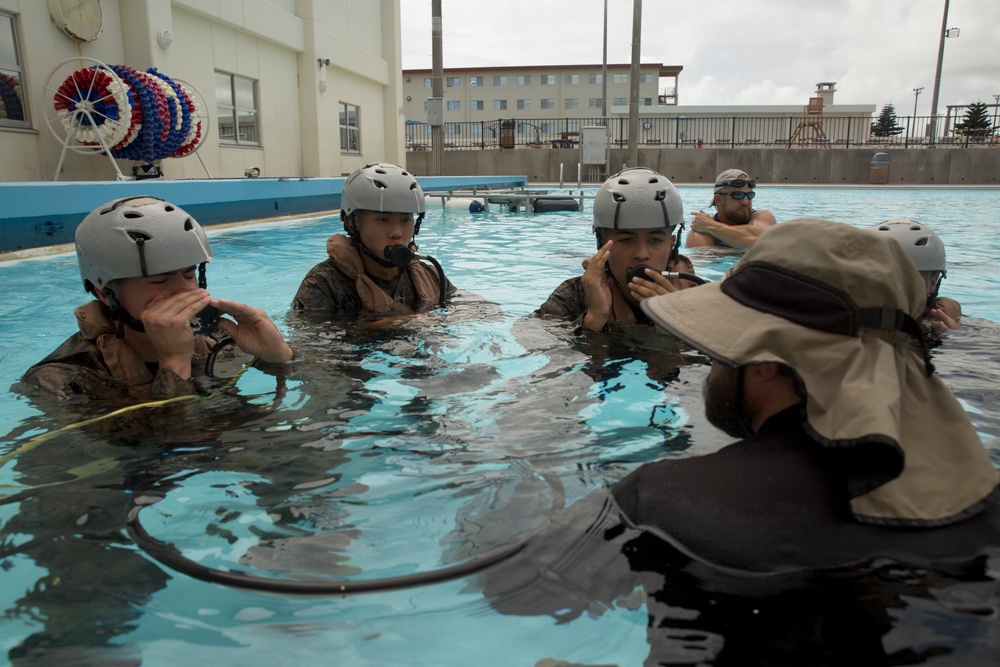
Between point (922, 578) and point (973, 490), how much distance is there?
0.78ft

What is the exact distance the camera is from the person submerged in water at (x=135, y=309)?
3.29m

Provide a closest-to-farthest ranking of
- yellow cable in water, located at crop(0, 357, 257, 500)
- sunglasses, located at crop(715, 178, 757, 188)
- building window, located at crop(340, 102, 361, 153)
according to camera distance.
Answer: yellow cable in water, located at crop(0, 357, 257, 500) → sunglasses, located at crop(715, 178, 757, 188) → building window, located at crop(340, 102, 361, 153)

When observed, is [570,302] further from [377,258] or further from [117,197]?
[117,197]

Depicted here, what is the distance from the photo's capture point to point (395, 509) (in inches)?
106

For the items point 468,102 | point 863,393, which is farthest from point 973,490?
point 468,102

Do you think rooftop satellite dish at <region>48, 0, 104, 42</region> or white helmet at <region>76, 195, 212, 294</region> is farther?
rooftop satellite dish at <region>48, 0, 104, 42</region>

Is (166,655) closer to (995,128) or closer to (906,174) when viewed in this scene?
(906,174)

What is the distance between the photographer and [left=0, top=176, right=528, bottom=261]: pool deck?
27.8ft

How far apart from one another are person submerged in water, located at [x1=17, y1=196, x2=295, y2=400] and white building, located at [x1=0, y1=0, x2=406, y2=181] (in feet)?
31.0

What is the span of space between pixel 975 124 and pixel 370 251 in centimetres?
3782

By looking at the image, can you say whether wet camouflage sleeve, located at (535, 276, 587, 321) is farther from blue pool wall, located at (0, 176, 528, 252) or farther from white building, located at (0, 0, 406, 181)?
white building, located at (0, 0, 406, 181)

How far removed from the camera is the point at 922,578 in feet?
5.38

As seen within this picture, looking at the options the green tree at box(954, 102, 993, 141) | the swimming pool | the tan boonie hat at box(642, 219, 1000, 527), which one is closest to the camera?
the tan boonie hat at box(642, 219, 1000, 527)

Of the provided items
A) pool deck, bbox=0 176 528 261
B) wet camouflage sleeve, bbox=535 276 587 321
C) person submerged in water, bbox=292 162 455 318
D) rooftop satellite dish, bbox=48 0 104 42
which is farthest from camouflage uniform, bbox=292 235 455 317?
rooftop satellite dish, bbox=48 0 104 42
